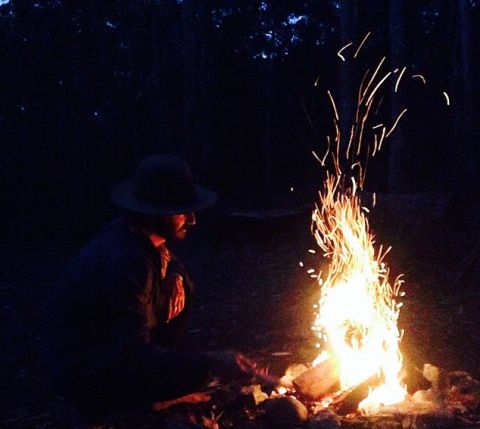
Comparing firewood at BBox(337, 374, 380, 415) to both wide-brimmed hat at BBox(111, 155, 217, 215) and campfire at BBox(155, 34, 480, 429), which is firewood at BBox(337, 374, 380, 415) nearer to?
campfire at BBox(155, 34, 480, 429)

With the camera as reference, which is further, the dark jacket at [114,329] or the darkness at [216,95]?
the darkness at [216,95]

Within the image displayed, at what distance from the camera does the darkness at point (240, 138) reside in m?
6.74

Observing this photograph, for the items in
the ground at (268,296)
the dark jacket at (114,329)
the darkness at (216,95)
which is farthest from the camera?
the darkness at (216,95)

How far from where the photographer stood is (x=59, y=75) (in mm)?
15641

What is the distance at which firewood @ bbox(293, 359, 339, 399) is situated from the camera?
3902mm

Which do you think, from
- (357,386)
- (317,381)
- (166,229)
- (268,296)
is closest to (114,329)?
(166,229)

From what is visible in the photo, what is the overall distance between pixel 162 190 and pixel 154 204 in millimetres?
93

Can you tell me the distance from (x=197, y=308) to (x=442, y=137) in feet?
51.4

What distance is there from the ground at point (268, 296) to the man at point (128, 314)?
346 millimetres

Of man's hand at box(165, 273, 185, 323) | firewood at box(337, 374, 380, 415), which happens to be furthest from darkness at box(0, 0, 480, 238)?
man's hand at box(165, 273, 185, 323)

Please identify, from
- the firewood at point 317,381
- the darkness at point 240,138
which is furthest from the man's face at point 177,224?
the darkness at point 240,138

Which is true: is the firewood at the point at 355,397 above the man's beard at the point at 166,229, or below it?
below

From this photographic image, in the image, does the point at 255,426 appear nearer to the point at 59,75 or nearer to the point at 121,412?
the point at 121,412

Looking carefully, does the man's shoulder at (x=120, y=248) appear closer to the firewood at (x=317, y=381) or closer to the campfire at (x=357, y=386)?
the campfire at (x=357, y=386)
